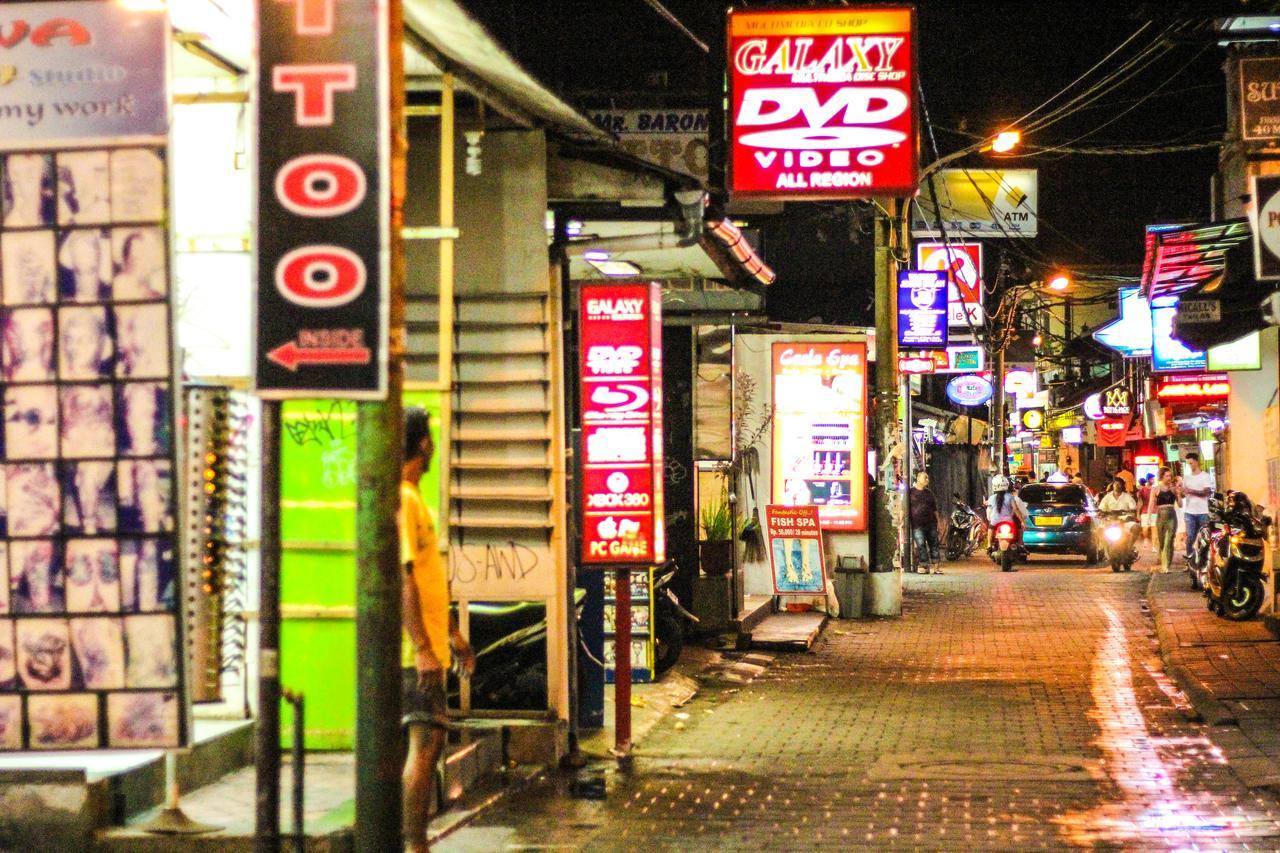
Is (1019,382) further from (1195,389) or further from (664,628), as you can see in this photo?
(664,628)

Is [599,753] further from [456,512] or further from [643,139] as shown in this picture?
[643,139]

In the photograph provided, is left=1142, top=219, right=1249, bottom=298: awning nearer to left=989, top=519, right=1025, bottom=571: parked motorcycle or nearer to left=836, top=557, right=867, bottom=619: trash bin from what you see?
left=836, top=557, right=867, bottom=619: trash bin

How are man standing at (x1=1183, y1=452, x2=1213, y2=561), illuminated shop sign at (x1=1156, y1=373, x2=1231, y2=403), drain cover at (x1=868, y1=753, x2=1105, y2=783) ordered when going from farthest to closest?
illuminated shop sign at (x1=1156, y1=373, x2=1231, y2=403), man standing at (x1=1183, y1=452, x2=1213, y2=561), drain cover at (x1=868, y1=753, x2=1105, y2=783)

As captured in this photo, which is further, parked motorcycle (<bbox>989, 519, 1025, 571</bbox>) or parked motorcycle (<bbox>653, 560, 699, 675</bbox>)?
parked motorcycle (<bbox>989, 519, 1025, 571</bbox>)

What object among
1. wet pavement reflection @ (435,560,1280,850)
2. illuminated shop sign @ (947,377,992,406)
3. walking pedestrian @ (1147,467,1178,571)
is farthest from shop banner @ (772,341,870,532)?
illuminated shop sign @ (947,377,992,406)

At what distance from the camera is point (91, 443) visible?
261 inches

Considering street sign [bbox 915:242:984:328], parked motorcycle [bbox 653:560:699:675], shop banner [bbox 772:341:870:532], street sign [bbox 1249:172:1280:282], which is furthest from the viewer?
street sign [bbox 915:242:984:328]

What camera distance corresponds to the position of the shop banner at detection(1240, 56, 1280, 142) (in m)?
16.6

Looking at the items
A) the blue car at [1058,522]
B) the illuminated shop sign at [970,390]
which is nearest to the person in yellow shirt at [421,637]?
the blue car at [1058,522]

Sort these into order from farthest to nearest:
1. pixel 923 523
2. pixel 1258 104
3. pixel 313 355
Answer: pixel 923 523 → pixel 1258 104 → pixel 313 355

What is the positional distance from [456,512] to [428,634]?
10.3ft

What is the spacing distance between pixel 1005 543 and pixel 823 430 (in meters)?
10.9

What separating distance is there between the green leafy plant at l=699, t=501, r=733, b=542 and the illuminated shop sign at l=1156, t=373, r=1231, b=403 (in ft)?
42.1

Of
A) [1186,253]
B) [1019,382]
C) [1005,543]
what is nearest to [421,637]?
[1186,253]
